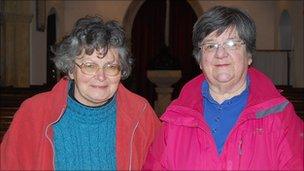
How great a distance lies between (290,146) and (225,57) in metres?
0.43

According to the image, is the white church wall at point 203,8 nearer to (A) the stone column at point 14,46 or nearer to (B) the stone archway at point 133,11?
(B) the stone archway at point 133,11

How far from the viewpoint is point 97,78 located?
7.00ft

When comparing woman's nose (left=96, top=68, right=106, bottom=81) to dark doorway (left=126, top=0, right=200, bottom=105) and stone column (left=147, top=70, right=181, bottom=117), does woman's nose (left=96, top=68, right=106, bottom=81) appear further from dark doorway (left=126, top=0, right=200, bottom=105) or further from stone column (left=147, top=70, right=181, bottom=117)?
dark doorway (left=126, top=0, right=200, bottom=105)

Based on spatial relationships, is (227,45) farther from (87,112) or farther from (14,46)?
(14,46)

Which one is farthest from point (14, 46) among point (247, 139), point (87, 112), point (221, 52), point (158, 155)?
point (247, 139)

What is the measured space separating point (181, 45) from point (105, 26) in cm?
1297

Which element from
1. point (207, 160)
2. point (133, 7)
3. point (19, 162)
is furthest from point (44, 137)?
point (133, 7)

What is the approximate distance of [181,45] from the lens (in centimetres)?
1503

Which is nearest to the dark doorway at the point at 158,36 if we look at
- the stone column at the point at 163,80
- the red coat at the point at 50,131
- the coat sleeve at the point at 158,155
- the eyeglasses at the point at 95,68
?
the stone column at the point at 163,80

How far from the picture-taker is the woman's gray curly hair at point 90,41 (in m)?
2.12

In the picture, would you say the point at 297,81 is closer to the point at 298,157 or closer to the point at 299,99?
the point at 299,99

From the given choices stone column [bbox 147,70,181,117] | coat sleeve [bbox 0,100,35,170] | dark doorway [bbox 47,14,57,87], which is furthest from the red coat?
dark doorway [bbox 47,14,57,87]

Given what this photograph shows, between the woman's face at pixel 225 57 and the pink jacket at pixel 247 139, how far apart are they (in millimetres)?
96

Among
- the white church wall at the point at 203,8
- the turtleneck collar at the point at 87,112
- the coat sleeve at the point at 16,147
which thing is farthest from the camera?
the white church wall at the point at 203,8
